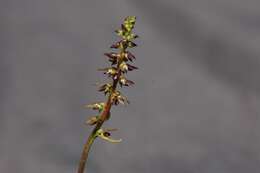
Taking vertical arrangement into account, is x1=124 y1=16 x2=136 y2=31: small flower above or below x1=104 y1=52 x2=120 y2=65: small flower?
above

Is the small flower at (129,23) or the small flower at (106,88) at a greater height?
the small flower at (129,23)

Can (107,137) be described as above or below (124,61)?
below

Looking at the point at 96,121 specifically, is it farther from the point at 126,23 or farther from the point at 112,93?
the point at 126,23

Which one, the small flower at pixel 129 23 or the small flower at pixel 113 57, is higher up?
the small flower at pixel 129 23

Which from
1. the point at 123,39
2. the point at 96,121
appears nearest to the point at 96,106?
the point at 96,121

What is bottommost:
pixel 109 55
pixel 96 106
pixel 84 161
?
pixel 84 161

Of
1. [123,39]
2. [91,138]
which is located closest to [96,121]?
[91,138]

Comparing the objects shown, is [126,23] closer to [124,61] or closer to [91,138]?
[124,61]

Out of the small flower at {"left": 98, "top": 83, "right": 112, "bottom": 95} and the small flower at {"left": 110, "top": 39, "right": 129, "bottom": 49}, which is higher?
the small flower at {"left": 110, "top": 39, "right": 129, "bottom": 49}

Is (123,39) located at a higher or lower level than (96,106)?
higher
